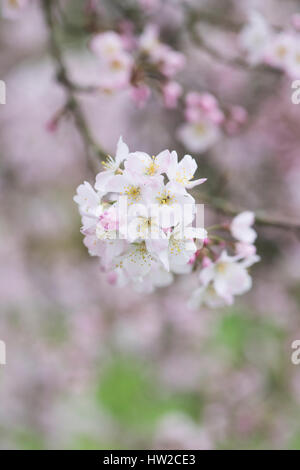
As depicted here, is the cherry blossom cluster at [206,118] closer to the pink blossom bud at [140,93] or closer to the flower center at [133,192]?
the pink blossom bud at [140,93]

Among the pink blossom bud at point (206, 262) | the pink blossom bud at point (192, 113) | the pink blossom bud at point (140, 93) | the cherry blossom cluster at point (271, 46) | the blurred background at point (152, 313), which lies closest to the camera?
the pink blossom bud at point (206, 262)

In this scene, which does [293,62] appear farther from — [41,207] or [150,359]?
[41,207]

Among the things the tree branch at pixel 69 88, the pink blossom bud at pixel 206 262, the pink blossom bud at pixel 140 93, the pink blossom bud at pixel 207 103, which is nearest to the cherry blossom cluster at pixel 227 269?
the pink blossom bud at pixel 206 262

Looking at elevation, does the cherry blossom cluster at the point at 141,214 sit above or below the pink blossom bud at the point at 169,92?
below

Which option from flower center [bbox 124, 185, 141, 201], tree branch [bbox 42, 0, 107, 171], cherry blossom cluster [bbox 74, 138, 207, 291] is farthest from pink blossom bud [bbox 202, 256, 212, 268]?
tree branch [bbox 42, 0, 107, 171]

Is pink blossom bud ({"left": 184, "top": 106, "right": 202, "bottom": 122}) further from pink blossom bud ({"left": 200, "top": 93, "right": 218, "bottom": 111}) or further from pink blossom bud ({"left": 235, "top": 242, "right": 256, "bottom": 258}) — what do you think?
pink blossom bud ({"left": 235, "top": 242, "right": 256, "bottom": 258})

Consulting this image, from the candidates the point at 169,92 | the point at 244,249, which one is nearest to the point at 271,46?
the point at 169,92

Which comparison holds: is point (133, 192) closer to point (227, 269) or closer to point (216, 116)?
point (227, 269)
